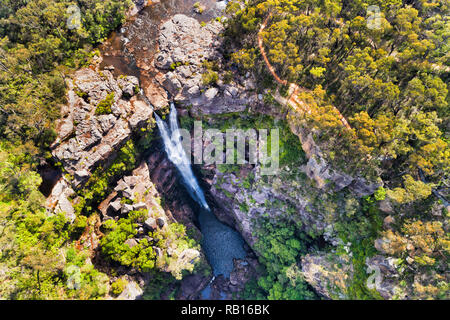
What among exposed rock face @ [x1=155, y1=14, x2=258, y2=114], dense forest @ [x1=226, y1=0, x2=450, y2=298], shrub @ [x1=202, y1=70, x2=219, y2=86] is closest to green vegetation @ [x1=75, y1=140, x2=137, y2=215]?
exposed rock face @ [x1=155, y1=14, x2=258, y2=114]

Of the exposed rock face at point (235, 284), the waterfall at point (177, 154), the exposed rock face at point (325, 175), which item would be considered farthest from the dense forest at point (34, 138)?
the exposed rock face at point (325, 175)

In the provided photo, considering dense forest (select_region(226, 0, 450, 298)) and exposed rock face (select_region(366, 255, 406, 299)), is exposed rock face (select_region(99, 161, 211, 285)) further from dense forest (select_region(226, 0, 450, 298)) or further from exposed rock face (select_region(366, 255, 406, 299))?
exposed rock face (select_region(366, 255, 406, 299))

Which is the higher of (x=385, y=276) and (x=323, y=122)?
(x=323, y=122)

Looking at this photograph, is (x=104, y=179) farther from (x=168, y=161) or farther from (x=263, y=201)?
(x=263, y=201)

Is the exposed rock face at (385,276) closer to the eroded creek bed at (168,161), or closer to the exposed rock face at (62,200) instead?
the eroded creek bed at (168,161)

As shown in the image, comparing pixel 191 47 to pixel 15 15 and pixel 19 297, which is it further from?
pixel 19 297

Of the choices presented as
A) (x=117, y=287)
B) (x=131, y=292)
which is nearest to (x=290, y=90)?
(x=117, y=287)
